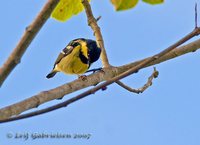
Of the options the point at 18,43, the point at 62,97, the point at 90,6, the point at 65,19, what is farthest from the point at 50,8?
the point at 90,6

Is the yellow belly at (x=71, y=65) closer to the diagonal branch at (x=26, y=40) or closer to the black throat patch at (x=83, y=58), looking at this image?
the black throat patch at (x=83, y=58)

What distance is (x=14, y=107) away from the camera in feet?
6.54

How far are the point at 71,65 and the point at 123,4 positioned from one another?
9.68 feet

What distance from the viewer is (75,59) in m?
5.09

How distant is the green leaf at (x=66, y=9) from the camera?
2.79 meters

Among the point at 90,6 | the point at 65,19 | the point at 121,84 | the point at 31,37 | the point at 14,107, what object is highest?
the point at 90,6

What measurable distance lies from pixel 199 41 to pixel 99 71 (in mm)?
717

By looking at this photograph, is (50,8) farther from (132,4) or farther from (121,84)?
(121,84)

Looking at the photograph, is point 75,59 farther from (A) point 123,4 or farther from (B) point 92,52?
(A) point 123,4

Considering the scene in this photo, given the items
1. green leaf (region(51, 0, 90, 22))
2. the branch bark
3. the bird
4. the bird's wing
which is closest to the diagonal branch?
the branch bark

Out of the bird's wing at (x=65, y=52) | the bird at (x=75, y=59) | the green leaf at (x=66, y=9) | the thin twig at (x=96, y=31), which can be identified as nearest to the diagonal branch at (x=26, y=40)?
the green leaf at (x=66, y=9)

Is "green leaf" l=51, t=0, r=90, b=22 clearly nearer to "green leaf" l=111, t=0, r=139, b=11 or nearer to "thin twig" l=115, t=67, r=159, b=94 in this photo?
"green leaf" l=111, t=0, r=139, b=11

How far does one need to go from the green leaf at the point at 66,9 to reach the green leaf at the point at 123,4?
62 centimetres

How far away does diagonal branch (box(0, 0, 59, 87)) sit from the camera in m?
1.58
